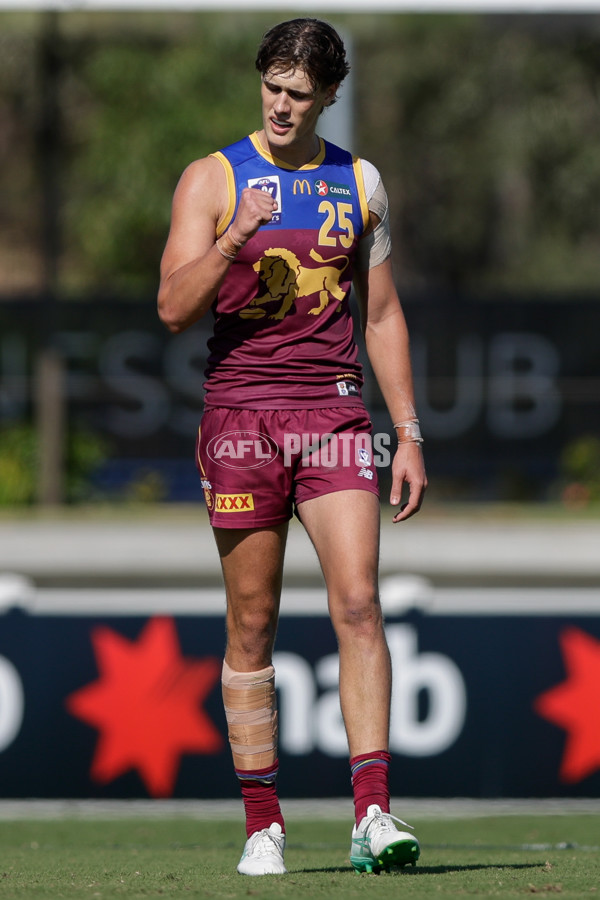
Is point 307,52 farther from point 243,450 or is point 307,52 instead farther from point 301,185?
point 243,450

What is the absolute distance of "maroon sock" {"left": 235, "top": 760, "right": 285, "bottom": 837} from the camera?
12.6 feet

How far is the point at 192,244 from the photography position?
373 centimetres

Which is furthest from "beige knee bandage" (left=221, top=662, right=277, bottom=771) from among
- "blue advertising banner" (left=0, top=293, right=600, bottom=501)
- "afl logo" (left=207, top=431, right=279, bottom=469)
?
"blue advertising banner" (left=0, top=293, right=600, bottom=501)

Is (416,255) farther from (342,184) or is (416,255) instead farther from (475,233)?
(342,184)

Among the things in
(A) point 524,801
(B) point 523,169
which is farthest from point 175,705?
(B) point 523,169

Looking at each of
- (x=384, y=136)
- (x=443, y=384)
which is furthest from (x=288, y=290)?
A: (x=384, y=136)

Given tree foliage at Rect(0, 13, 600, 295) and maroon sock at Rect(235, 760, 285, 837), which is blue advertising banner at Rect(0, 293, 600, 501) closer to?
tree foliage at Rect(0, 13, 600, 295)

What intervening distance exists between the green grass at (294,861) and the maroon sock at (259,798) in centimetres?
13

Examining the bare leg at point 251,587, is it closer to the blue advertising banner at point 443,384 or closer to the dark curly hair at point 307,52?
the dark curly hair at point 307,52

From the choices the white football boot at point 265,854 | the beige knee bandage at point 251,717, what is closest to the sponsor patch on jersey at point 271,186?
the beige knee bandage at point 251,717

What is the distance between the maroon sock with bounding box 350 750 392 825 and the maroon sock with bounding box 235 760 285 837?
0.29 metres

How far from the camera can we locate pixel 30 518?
51.6 ft

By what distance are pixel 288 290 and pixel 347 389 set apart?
11.7 inches

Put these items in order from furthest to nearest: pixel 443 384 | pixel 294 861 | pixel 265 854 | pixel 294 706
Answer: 1. pixel 443 384
2. pixel 294 706
3. pixel 294 861
4. pixel 265 854
